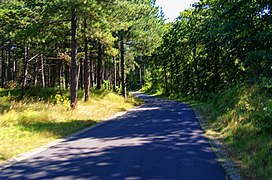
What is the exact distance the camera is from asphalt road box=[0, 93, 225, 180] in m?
6.26

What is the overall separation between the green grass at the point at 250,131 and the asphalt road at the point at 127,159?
57 cm

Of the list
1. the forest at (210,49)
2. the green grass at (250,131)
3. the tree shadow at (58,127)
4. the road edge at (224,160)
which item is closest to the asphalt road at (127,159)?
the road edge at (224,160)

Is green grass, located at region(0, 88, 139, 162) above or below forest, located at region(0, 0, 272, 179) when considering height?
below

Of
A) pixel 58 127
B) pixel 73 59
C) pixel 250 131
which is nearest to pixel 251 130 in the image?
pixel 250 131

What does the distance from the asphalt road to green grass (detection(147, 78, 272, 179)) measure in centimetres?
57

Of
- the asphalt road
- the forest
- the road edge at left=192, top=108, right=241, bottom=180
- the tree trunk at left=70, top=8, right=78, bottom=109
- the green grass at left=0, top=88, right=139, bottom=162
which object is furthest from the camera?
the tree trunk at left=70, top=8, right=78, bottom=109

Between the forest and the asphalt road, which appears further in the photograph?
the forest

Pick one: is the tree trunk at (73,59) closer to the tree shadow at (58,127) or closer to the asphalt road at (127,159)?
the tree shadow at (58,127)

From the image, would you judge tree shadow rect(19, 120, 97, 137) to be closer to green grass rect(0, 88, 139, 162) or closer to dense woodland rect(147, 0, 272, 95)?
green grass rect(0, 88, 139, 162)

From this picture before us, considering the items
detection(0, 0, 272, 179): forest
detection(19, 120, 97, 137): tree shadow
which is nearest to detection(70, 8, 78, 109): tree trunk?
detection(0, 0, 272, 179): forest

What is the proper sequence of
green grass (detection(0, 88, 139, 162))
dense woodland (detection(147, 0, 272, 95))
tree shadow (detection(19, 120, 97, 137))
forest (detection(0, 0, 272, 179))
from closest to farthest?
forest (detection(0, 0, 272, 179))
green grass (detection(0, 88, 139, 162))
tree shadow (detection(19, 120, 97, 137))
dense woodland (detection(147, 0, 272, 95))

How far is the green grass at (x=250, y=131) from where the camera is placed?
249 inches

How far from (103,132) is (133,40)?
17941 mm

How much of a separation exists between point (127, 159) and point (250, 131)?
3798mm
